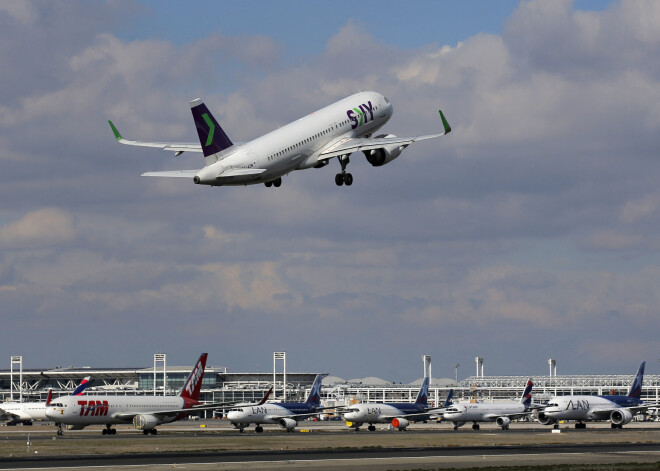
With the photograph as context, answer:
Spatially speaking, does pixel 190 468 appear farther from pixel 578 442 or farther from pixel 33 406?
pixel 33 406

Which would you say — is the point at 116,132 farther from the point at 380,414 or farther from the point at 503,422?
the point at 503,422

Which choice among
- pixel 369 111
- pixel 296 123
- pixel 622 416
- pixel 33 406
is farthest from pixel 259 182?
pixel 33 406

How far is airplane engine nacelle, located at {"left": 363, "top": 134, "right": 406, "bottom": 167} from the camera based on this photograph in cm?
8132

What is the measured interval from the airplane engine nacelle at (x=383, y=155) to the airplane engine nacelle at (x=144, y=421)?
133 ft

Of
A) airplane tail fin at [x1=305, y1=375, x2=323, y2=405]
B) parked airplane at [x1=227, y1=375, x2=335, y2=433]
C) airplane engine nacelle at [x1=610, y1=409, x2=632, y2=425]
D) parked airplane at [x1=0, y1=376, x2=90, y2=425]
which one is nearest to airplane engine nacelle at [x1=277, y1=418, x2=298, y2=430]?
parked airplane at [x1=227, y1=375, x2=335, y2=433]

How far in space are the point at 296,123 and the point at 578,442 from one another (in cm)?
3541

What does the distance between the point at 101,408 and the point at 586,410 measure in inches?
2299

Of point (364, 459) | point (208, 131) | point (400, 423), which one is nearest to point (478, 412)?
point (400, 423)

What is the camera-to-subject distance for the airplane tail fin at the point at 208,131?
7262cm

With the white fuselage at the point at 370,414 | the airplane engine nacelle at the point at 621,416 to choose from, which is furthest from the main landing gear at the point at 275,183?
the airplane engine nacelle at the point at 621,416

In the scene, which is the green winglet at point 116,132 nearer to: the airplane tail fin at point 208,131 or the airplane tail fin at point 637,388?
the airplane tail fin at point 208,131

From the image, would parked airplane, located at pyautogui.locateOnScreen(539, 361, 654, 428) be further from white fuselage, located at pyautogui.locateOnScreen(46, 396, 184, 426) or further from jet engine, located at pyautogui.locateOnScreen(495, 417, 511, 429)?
white fuselage, located at pyautogui.locateOnScreen(46, 396, 184, 426)

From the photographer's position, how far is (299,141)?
78.2 metres

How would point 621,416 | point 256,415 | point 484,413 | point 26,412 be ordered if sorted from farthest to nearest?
point 26,412 < point 484,413 < point 621,416 < point 256,415
